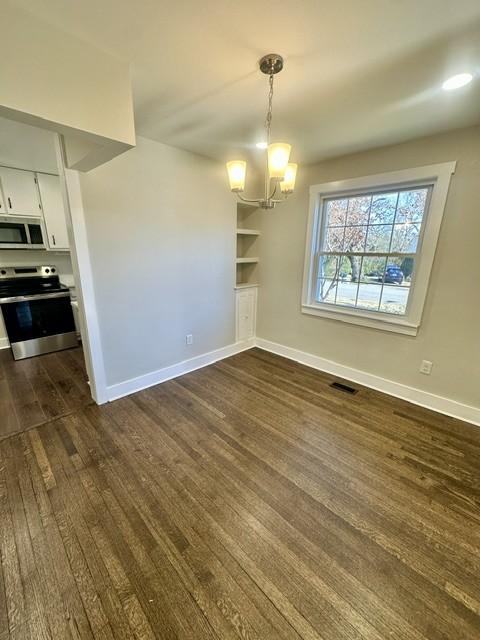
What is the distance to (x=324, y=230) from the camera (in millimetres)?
3199

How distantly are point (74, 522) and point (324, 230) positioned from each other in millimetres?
3436

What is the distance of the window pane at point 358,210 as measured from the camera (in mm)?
2830

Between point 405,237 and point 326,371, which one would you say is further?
point 326,371

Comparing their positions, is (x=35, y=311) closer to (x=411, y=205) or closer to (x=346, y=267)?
(x=346, y=267)

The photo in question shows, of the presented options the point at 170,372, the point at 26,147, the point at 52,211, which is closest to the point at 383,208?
the point at 170,372

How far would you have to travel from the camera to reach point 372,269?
9.45 ft

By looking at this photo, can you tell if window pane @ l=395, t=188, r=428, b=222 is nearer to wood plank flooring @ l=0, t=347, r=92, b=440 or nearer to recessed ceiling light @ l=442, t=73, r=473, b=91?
recessed ceiling light @ l=442, t=73, r=473, b=91

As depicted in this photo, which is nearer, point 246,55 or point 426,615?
point 426,615

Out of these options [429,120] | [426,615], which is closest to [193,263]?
[429,120]

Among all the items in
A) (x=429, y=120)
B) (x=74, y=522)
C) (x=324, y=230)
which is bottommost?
(x=74, y=522)

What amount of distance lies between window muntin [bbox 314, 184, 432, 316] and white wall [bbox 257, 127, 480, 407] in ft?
0.73

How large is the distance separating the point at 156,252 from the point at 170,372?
1383mm

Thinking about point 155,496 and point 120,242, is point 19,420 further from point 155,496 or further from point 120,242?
point 120,242

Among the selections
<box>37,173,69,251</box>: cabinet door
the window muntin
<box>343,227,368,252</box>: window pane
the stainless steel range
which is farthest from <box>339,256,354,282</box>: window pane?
the stainless steel range
